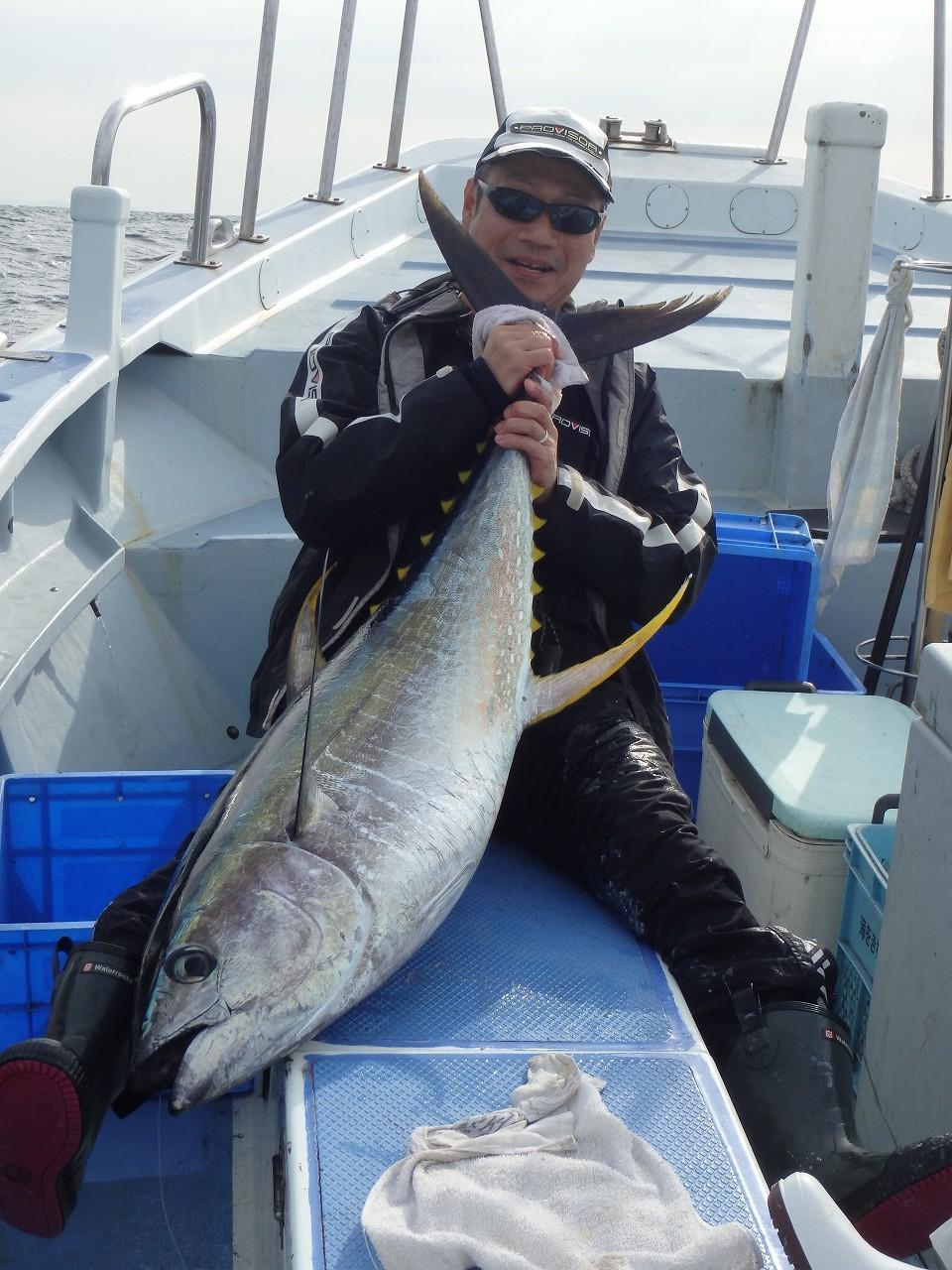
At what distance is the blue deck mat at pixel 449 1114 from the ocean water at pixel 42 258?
395 centimetres

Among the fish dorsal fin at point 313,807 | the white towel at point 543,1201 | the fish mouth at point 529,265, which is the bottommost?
the white towel at point 543,1201

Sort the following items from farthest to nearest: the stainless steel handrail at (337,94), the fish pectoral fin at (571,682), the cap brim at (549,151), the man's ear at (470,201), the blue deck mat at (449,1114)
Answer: the stainless steel handrail at (337,94) < the man's ear at (470,201) < the cap brim at (549,151) < the fish pectoral fin at (571,682) < the blue deck mat at (449,1114)

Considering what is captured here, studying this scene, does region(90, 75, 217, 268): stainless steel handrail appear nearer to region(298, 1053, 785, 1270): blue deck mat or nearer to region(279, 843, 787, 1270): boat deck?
region(279, 843, 787, 1270): boat deck

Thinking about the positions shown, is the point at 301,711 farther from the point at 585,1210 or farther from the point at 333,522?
the point at 585,1210

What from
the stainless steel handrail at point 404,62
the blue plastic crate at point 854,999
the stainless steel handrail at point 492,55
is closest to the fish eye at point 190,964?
the blue plastic crate at point 854,999

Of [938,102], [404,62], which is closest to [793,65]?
[938,102]

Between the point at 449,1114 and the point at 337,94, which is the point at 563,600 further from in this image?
the point at 337,94

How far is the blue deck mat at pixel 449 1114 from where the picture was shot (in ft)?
4.25

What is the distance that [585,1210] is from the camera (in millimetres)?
1275

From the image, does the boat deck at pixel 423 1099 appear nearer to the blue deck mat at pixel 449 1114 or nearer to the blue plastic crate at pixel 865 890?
the blue deck mat at pixel 449 1114

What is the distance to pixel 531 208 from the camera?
2494mm

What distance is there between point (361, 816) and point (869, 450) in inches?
89.4

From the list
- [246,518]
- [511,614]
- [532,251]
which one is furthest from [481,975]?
[246,518]

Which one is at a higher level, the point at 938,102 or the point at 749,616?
the point at 938,102
